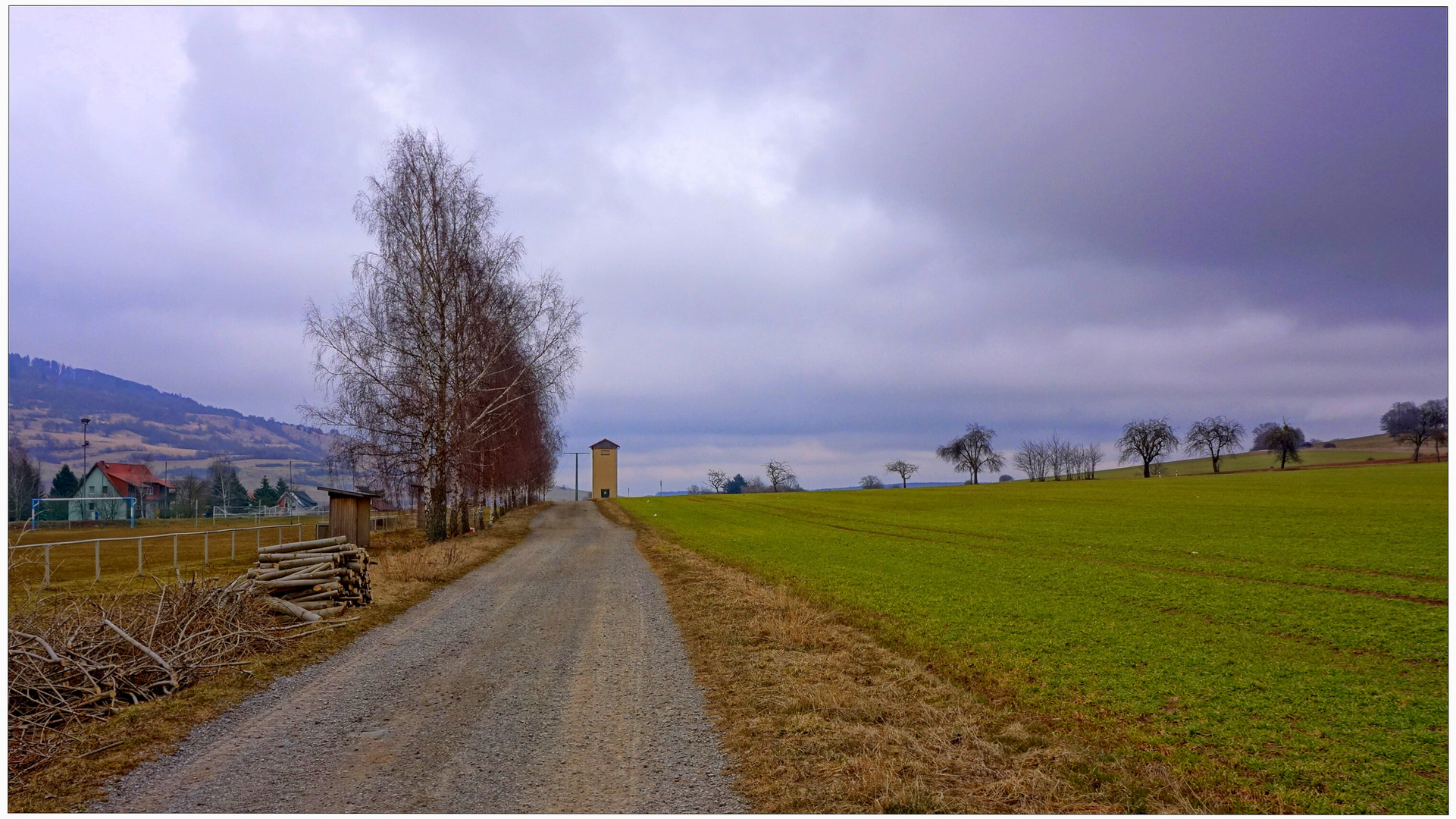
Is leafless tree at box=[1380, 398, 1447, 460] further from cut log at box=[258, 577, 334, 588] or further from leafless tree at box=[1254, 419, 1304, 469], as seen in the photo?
cut log at box=[258, 577, 334, 588]

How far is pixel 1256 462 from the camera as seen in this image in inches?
5266

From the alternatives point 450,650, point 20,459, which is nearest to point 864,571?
point 450,650

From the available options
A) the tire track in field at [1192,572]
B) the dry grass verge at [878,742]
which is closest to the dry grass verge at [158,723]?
the dry grass verge at [878,742]

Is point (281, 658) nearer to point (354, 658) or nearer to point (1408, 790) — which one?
point (354, 658)

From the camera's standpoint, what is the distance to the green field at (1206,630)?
6.45 metres

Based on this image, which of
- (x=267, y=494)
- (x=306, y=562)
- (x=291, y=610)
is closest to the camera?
(x=291, y=610)

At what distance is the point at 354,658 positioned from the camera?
961cm

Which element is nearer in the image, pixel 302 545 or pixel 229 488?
pixel 302 545

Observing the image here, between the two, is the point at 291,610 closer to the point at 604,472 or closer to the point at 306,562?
the point at 306,562

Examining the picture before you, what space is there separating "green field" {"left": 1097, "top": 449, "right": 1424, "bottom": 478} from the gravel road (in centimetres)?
12680

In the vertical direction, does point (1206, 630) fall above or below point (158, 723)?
below

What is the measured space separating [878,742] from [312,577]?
1028cm

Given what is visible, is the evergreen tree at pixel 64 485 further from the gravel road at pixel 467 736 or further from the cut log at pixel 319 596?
the gravel road at pixel 467 736

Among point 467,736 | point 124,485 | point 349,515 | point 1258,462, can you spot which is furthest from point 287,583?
point 1258,462
